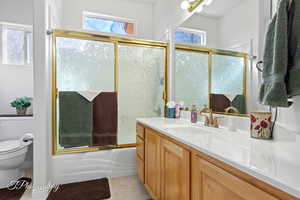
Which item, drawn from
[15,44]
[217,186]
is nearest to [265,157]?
[217,186]

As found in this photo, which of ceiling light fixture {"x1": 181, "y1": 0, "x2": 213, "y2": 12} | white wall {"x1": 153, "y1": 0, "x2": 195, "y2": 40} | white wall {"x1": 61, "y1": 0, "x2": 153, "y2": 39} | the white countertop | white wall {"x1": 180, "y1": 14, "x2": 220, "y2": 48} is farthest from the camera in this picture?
white wall {"x1": 61, "y1": 0, "x2": 153, "y2": 39}

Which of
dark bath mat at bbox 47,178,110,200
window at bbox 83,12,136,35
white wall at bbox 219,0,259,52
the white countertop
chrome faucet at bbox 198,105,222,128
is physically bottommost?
dark bath mat at bbox 47,178,110,200

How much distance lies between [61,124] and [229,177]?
1842 millimetres

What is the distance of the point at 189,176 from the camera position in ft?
3.03

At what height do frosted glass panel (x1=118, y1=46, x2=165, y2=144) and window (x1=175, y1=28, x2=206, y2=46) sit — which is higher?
window (x1=175, y1=28, x2=206, y2=46)

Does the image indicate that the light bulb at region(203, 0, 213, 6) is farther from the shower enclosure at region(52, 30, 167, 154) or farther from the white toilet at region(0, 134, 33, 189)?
the white toilet at region(0, 134, 33, 189)

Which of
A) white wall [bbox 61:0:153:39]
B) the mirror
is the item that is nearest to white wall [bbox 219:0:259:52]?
the mirror

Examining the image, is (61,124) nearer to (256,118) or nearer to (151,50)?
(151,50)

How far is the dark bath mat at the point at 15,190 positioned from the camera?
5.47 feet

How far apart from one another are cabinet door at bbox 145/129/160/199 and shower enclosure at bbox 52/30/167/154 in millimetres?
688

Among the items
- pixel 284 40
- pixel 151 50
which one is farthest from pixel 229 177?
pixel 151 50

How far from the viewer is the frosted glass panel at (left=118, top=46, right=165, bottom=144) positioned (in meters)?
2.25

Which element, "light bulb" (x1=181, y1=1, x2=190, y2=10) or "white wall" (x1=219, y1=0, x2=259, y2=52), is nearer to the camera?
"white wall" (x1=219, y1=0, x2=259, y2=52)

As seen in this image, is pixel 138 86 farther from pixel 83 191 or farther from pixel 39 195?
pixel 39 195
